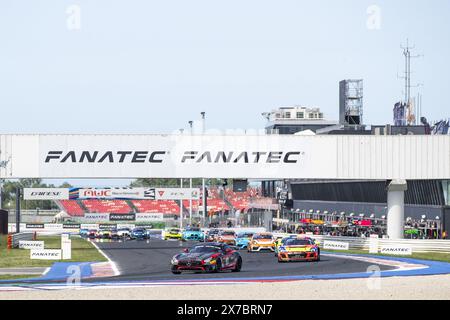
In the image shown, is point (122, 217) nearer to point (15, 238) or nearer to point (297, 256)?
point (15, 238)

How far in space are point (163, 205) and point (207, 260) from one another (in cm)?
12238

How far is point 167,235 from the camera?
256 feet

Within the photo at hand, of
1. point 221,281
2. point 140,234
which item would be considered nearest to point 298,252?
point 221,281

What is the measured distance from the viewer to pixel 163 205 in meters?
154

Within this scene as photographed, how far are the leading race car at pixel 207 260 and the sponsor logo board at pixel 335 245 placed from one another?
68.1ft

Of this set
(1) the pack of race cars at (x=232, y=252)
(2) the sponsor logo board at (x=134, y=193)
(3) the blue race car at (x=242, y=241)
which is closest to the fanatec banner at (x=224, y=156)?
(1) the pack of race cars at (x=232, y=252)

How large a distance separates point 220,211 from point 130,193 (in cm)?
5958

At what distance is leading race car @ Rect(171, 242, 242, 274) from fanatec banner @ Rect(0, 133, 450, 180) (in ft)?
50.1

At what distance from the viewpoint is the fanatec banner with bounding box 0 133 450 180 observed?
158 ft

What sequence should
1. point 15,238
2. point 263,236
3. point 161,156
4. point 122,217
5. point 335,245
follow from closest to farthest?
1. point 161,156
2. point 263,236
3. point 335,245
4. point 15,238
5. point 122,217

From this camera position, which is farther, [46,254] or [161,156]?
[161,156]

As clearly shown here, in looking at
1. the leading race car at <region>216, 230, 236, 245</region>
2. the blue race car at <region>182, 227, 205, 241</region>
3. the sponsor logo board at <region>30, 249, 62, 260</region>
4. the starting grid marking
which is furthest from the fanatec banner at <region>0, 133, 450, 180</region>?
the blue race car at <region>182, 227, 205, 241</region>

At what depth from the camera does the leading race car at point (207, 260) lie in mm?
31500
